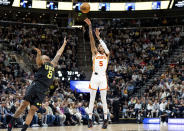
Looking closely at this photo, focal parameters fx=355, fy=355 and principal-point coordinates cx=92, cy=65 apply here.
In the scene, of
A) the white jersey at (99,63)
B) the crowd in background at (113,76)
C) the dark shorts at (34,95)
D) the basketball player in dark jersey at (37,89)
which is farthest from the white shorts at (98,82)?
the crowd in background at (113,76)

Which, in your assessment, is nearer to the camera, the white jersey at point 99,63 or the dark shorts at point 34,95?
the dark shorts at point 34,95

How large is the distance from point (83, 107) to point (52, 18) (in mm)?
14430

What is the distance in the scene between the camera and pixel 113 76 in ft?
79.0

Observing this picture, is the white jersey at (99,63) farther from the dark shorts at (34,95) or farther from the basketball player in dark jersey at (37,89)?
the dark shorts at (34,95)

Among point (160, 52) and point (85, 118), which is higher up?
point (160, 52)

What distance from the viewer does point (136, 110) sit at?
66.6 feet

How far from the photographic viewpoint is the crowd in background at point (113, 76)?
17.4 m

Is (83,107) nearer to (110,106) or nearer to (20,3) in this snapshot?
(110,106)

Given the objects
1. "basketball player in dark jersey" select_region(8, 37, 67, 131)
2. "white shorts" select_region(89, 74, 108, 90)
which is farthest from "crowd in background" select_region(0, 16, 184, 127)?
"basketball player in dark jersey" select_region(8, 37, 67, 131)

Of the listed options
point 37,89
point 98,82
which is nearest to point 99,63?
point 98,82

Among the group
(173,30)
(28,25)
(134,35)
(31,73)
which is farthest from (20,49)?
(173,30)

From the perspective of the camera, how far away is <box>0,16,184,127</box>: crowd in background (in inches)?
687

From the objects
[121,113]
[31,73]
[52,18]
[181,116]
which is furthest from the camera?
[52,18]

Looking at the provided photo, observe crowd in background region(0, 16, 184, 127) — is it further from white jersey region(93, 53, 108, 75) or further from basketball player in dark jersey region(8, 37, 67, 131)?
basketball player in dark jersey region(8, 37, 67, 131)
